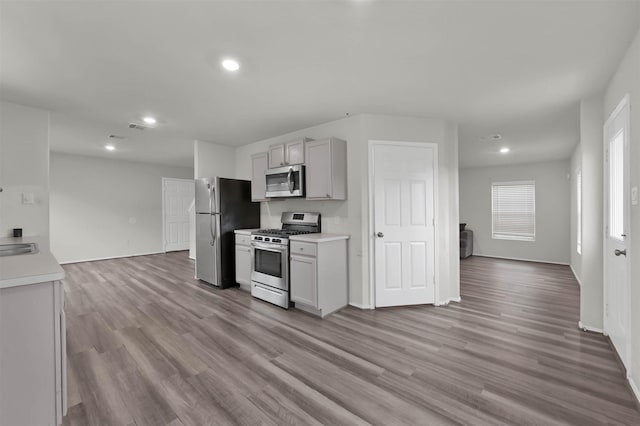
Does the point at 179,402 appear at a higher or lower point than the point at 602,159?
lower

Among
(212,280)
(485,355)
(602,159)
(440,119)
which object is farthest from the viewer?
(212,280)

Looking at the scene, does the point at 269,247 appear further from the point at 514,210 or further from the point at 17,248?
the point at 514,210

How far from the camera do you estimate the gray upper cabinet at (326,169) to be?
354cm

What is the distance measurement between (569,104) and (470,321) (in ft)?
9.00

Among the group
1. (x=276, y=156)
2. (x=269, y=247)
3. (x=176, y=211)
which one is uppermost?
(x=276, y=156)

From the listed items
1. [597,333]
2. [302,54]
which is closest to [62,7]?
[302,54]

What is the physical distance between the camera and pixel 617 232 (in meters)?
2.43

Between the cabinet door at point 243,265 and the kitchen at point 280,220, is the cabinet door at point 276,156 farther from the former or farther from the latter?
the cabinet door at point 243,265

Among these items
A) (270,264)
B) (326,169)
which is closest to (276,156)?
(326,169)

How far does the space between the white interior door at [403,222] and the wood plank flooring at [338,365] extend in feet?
1.04

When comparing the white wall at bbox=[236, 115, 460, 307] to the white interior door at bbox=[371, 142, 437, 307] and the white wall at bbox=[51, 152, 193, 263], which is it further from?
the white wall at bbox=[51, 152, 193, 263]

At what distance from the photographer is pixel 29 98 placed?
2986mm

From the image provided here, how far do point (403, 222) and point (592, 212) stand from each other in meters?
1.92

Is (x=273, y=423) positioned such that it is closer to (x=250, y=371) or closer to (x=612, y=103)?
(x=250, y=371)
